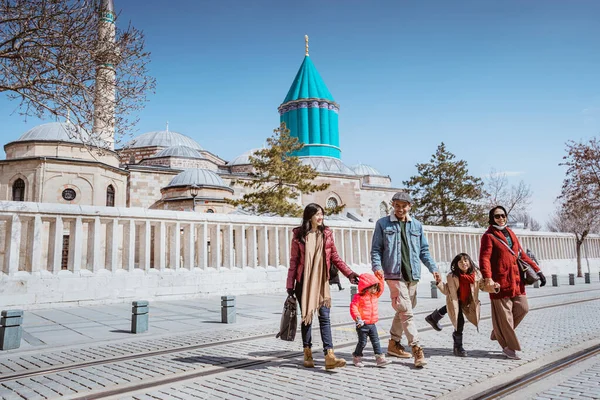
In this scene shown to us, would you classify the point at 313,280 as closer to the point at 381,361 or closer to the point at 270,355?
the point at 381,361

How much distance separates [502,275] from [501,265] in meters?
0.12

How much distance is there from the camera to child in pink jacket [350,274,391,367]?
4.65 meters

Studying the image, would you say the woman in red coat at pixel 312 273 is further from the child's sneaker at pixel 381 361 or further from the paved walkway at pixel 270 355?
the child's sneaker at pixel 381 361

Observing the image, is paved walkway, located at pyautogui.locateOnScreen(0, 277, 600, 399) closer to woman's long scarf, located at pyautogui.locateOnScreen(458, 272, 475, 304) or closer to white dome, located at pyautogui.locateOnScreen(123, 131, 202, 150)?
woman's long scarf, located at pyautogui.locateOnScreen(458, 272, 475, 304)

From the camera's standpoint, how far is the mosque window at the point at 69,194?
26.4m

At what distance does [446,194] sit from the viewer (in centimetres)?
3297

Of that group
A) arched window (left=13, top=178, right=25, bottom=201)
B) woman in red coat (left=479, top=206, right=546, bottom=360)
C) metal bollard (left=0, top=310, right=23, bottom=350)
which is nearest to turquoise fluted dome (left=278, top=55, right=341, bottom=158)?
arched window (left=13, top=178, right=25, bottom=201)

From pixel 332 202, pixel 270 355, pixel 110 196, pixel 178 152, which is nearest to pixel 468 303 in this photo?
pixel 270 355

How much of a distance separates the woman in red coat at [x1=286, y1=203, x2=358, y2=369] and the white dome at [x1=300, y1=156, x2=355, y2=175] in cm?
3499

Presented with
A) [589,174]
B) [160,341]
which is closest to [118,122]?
[160,341]

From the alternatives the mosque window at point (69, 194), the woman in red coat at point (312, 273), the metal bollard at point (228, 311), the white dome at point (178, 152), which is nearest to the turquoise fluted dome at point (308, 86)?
the white dome at point (178, 152)

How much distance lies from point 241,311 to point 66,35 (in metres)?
6.36

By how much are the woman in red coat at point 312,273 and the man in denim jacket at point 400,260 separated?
0.49 meters

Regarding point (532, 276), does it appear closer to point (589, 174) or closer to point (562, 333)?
point (562, 333)
